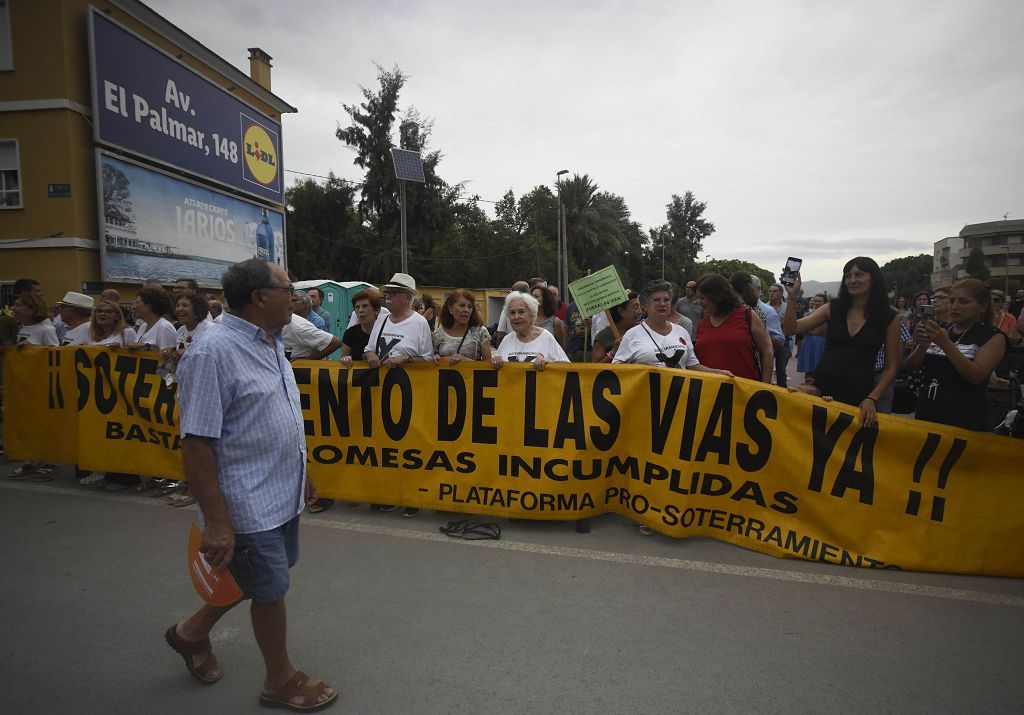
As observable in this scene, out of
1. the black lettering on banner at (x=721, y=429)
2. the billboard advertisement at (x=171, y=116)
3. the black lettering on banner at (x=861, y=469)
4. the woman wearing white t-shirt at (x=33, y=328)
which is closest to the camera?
the black lettering on banner at (x=861, y=469)

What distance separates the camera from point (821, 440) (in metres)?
3.89

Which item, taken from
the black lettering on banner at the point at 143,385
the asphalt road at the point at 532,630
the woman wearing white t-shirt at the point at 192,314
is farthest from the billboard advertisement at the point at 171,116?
the asphalt road at the point at 532,630

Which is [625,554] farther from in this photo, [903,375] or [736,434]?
[903,375]

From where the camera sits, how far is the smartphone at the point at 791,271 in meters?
4.85

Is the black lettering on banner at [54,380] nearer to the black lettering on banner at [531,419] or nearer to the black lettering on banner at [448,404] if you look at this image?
the black lettering on banner at [448,404]

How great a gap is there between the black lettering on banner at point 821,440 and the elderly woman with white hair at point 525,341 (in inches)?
70.9

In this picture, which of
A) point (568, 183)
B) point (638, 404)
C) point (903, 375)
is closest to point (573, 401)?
point (638, 404)

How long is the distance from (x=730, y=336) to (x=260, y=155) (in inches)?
714

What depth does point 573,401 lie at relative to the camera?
173 inches

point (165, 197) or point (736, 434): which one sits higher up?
point (165, 197)

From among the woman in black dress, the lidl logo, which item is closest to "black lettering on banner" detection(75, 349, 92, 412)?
the woman in black dress

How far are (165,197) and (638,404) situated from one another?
47.1 feet

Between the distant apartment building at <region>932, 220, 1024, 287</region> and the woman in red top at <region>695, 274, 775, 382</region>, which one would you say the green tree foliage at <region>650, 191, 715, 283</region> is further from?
the woman in red top at <region>695, 274, 775, 382</region>

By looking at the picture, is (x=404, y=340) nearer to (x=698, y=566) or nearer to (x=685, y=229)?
(x=698, y=566)
